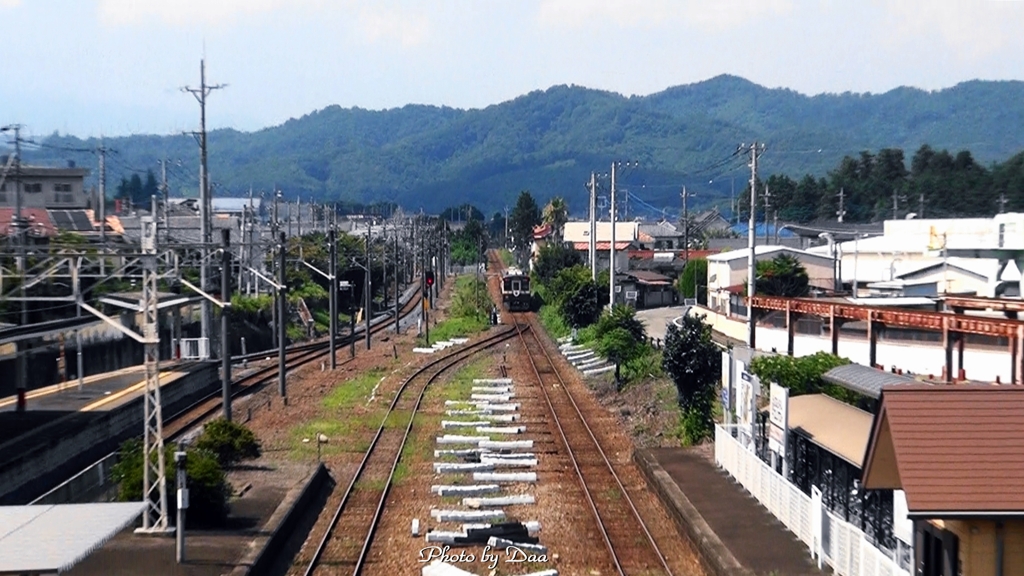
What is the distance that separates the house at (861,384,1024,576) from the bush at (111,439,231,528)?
20.9 feet

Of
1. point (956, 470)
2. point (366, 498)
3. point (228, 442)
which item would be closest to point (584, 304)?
point (228, 442)

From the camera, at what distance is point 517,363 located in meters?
27.8

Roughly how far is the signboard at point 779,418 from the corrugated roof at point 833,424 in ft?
0.64

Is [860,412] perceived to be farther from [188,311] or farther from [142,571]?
[188,311]

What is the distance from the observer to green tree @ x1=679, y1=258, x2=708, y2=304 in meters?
46.8

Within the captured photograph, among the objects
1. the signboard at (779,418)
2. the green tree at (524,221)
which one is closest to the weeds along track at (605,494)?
the signboard at (779,418)

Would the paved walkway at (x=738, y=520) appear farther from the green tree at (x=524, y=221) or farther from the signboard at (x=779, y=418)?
the green tree at (x=524, y=221)

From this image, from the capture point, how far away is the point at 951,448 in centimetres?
743

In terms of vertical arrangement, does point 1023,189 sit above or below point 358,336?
above

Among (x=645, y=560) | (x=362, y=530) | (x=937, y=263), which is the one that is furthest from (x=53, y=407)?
(x=937, y=263)

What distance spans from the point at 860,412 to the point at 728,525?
1.88 m

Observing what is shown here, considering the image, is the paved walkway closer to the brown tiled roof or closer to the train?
the brown tiled roof

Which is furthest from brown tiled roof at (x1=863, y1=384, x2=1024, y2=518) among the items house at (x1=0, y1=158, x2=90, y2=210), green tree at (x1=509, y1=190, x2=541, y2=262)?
green tree at (x1=509, y1=190, x2=541, y2=262)

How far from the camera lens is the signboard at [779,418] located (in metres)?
11.2
